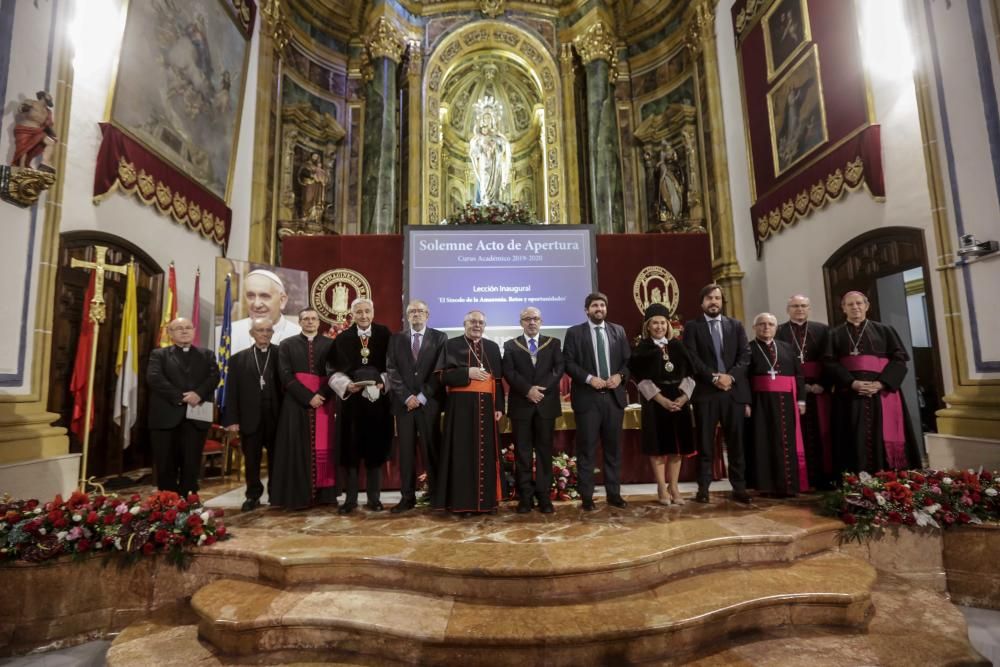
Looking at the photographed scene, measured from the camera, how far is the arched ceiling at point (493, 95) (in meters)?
12.3

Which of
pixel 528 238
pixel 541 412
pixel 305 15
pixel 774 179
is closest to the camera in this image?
pixel 541 412

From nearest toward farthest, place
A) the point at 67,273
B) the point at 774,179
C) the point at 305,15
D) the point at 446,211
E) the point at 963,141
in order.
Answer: the point at 963,141, the point at 67,273, the point at 774,179, the point at 305,15, the point at 446,211

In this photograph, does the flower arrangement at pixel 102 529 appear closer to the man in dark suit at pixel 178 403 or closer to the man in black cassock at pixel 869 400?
the man in dark suit at pixel 178 403

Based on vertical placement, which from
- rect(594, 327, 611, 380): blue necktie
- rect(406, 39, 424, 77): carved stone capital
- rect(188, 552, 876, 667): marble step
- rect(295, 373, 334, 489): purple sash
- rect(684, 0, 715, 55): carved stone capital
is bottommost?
rect(188, 552, 876, 667): marble step

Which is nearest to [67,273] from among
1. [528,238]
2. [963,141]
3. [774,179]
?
[528,238]

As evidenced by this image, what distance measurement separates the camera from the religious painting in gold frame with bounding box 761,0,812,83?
713 centimetres

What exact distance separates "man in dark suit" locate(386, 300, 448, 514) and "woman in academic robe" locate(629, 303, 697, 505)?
5.34 ft

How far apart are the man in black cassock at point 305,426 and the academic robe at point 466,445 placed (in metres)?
1.00

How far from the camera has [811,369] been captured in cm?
461

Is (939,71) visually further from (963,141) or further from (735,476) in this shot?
(735,476)

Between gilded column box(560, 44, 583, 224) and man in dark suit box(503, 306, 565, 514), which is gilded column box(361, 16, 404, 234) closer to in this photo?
gilded column box(560, 44, 583, 224)

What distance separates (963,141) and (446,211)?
9116mm

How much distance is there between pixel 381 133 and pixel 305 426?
27.0 ft

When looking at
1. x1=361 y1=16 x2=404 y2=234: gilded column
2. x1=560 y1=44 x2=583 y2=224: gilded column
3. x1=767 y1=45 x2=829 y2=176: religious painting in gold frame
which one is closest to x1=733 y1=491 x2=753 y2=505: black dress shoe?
x1=767 y1=45 x2=829 y2=176: religious painting in gold frame
